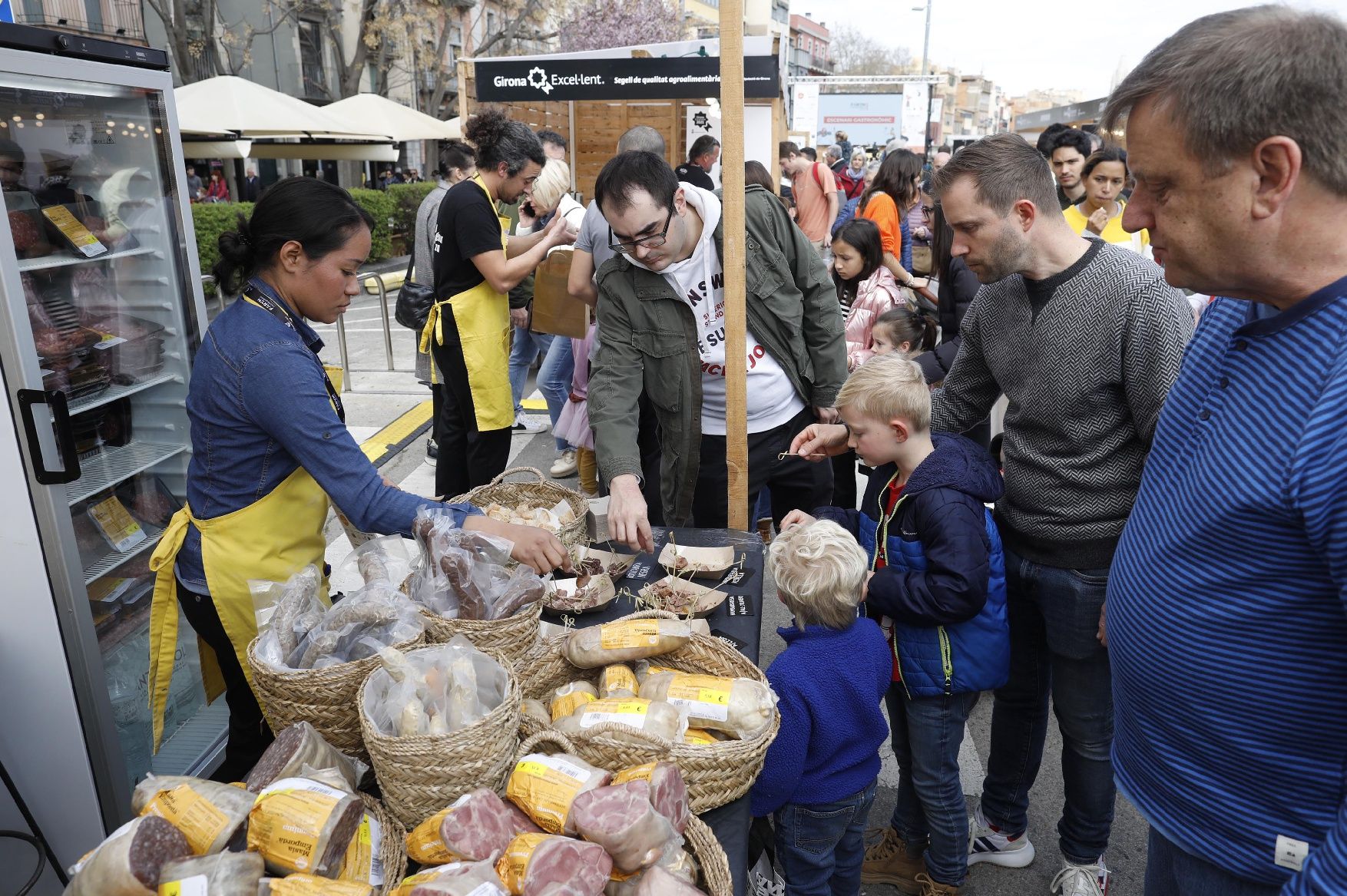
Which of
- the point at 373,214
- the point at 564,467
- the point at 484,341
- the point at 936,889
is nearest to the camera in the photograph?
the point at 936,889

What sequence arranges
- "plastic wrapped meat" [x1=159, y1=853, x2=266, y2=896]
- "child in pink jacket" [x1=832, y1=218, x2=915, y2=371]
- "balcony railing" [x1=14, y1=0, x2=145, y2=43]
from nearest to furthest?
1. "plastic wrapped meat" [x1=159, y1=853, x2=266, y2=896]
2. "balcony railing" [x1=14, y1=0, x2=145, y2=43]
3. "child in pink jacket" [x1=832, y1=218, x2=915, y2=371]

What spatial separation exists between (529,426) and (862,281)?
10.3 feet

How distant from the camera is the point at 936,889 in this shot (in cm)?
253

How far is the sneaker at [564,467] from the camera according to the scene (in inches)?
242

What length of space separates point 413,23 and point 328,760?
24.1m

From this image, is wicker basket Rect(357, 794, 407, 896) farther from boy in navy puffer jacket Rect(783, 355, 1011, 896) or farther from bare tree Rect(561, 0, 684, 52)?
bare tree Rect(561, 0, 684, 52)

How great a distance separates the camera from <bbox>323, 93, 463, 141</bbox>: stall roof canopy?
14484mm

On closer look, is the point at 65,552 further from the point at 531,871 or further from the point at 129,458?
the point at 531,871

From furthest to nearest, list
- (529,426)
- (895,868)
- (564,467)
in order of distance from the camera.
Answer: (529,426)
(564,467)
(895,868)

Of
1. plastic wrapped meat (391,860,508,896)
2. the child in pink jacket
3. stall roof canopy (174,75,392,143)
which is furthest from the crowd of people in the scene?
stall roof canopy (174,75,392,143)

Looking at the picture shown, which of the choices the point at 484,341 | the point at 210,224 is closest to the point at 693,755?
the point at 484,341

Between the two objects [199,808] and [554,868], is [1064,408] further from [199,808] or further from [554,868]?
[199,808]

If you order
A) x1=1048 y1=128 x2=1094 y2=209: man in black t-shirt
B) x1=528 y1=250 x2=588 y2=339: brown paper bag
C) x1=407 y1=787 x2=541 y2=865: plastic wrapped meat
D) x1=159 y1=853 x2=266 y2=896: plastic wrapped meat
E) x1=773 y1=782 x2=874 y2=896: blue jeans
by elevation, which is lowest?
x1=773 y1=782 x2=874 y2=896: blue jeans

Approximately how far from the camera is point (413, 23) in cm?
2200
